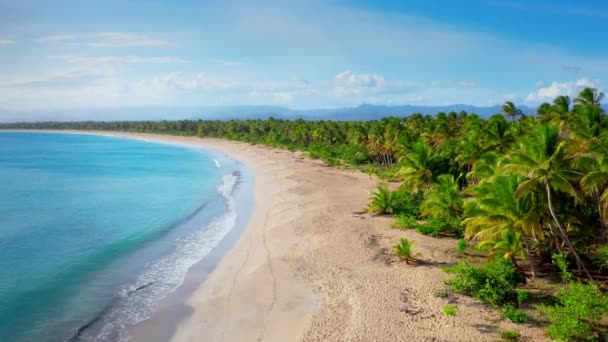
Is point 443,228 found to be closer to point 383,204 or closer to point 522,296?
point 383,204

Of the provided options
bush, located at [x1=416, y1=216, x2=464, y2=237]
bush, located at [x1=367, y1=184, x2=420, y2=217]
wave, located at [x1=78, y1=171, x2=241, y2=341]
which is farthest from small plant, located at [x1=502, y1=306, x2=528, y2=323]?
bush, located at [x1=367, y1=184, x2=420, y2=217]

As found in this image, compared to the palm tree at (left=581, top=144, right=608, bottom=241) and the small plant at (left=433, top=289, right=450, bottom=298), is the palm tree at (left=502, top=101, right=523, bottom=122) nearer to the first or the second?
the palm tree at (left=581, top=144, right=608, bottom=241)

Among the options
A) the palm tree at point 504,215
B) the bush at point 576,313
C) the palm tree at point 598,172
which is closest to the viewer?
the bush at point 576,313

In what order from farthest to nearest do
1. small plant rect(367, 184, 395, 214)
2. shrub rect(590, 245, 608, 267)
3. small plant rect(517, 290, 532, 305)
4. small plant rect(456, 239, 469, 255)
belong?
small plant rect(367, 184, 395, 214)
small plant rect(456, 239, 469, 255)
shrub rect(590, 245, 608, 267)
small plant rect(517, 290, 532, 305)

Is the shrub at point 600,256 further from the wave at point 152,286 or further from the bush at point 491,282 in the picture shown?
the wave at point 152,286

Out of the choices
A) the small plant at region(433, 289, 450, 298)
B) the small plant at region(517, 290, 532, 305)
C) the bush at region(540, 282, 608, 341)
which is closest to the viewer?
the bush at region(540, 282, 608, 341)

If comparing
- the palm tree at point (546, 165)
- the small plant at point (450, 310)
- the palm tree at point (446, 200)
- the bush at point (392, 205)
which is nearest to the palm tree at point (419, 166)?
the bush at point (392, 205)
